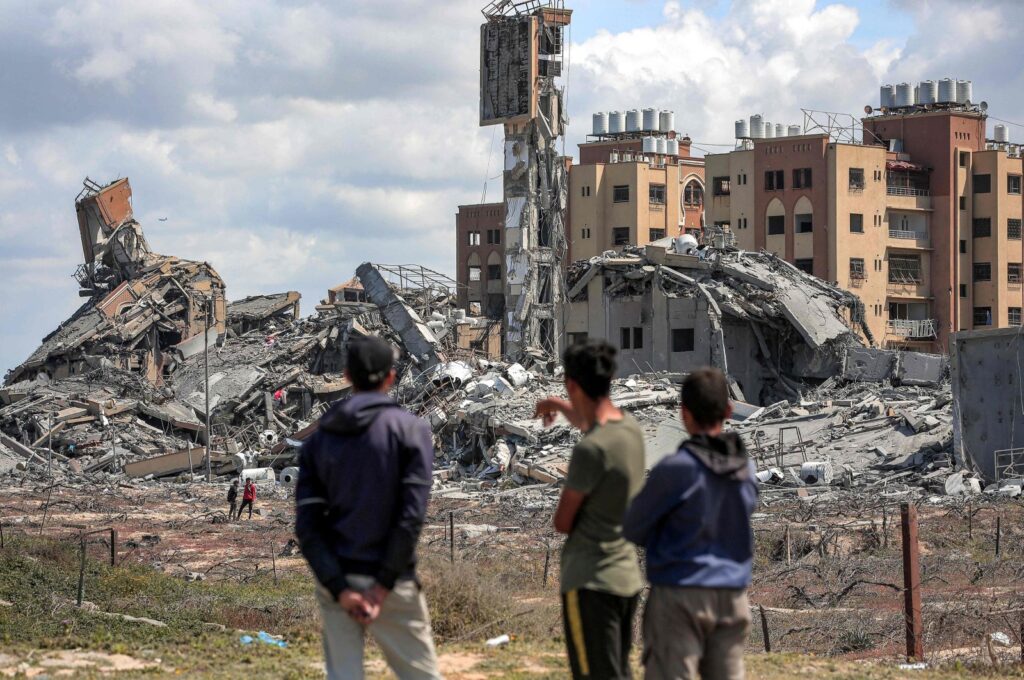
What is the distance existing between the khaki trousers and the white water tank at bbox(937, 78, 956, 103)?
65.2 metres

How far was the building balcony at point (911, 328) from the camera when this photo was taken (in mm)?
65375

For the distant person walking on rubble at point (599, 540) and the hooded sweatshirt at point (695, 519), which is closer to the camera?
the hooded sweatshirt at point (695, 519)

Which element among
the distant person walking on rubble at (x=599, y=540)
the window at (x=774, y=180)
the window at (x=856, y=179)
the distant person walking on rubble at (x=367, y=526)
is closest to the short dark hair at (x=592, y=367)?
the distant person walking on rubble at (x=599, y=540)

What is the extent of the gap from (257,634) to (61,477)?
98.2 ft

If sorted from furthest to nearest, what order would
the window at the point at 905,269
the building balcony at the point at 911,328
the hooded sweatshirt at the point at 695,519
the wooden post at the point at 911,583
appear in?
1. the window at the point at 905,269
2. the building balcony at the point at 911,328
3. the wooden post at the point at 911,583
4. the hooded sweatshirt at the point at 695,519

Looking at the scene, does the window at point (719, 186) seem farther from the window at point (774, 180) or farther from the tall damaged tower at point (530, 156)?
the tall damaged tower at point (530, 156)

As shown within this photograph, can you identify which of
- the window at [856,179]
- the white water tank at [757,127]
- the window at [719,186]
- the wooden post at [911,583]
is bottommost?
the wooden post at [911,583]

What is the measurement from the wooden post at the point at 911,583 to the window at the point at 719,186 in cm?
5795

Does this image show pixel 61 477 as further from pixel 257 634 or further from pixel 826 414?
pixel 257 634

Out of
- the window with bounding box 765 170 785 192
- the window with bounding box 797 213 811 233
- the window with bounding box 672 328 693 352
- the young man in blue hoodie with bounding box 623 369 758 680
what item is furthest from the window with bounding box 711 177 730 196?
the young man in blue hoodie with bounding box 623 369 758 680

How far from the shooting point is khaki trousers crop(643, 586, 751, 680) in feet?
18.3

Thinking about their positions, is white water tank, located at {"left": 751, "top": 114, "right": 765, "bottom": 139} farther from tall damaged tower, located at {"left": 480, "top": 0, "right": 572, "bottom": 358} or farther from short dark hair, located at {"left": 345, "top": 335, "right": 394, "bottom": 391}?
short dark hair, located at {"left": 345, "top": 335, "right": 394, "bottom": 391}

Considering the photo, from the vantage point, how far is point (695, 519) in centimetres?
556

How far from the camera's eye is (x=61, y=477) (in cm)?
3966
